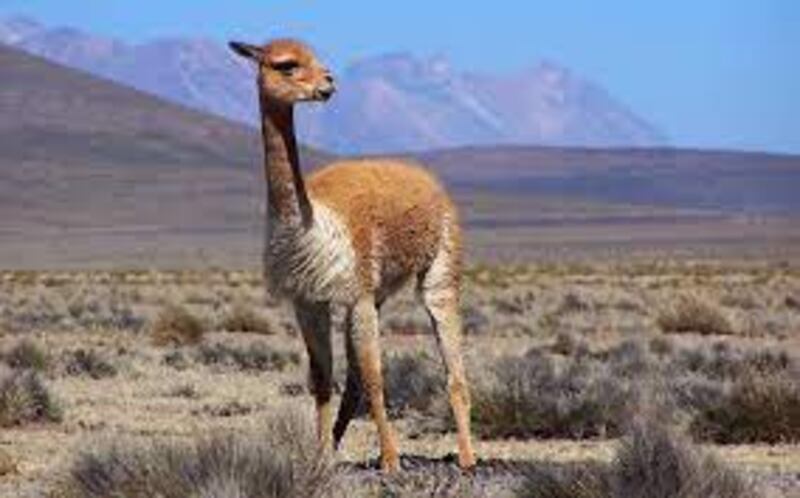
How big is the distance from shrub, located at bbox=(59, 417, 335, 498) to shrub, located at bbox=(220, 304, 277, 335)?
23.0 meters

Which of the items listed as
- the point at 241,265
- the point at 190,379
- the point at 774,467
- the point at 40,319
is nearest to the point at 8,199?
the point at 241,265

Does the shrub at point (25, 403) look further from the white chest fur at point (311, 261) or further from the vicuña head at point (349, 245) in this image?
the white chest fur at point (311, 261)

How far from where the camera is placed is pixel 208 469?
358 inches

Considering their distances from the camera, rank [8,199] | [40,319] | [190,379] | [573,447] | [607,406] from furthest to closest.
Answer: [8,199] → [40,319] → [190,379] → [607,406] → [573,447]

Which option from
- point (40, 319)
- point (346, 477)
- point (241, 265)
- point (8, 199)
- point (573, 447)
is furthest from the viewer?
point (8, 199)

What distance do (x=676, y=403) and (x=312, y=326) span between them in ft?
18.3

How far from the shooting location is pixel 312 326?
1185cm

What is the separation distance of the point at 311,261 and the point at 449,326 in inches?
67.1

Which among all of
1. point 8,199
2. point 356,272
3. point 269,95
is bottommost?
point 8,199

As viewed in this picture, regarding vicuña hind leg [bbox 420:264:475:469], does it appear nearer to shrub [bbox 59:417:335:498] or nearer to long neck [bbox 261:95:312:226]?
long neck [bbox 261:95:312:226]

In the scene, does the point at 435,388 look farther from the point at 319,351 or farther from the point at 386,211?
the point at 319,351

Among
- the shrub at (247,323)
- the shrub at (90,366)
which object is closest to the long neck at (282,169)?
the shrub at (90,366)

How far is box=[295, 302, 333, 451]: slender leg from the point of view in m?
11.7

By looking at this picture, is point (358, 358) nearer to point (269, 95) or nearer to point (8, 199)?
point (269, 95)
